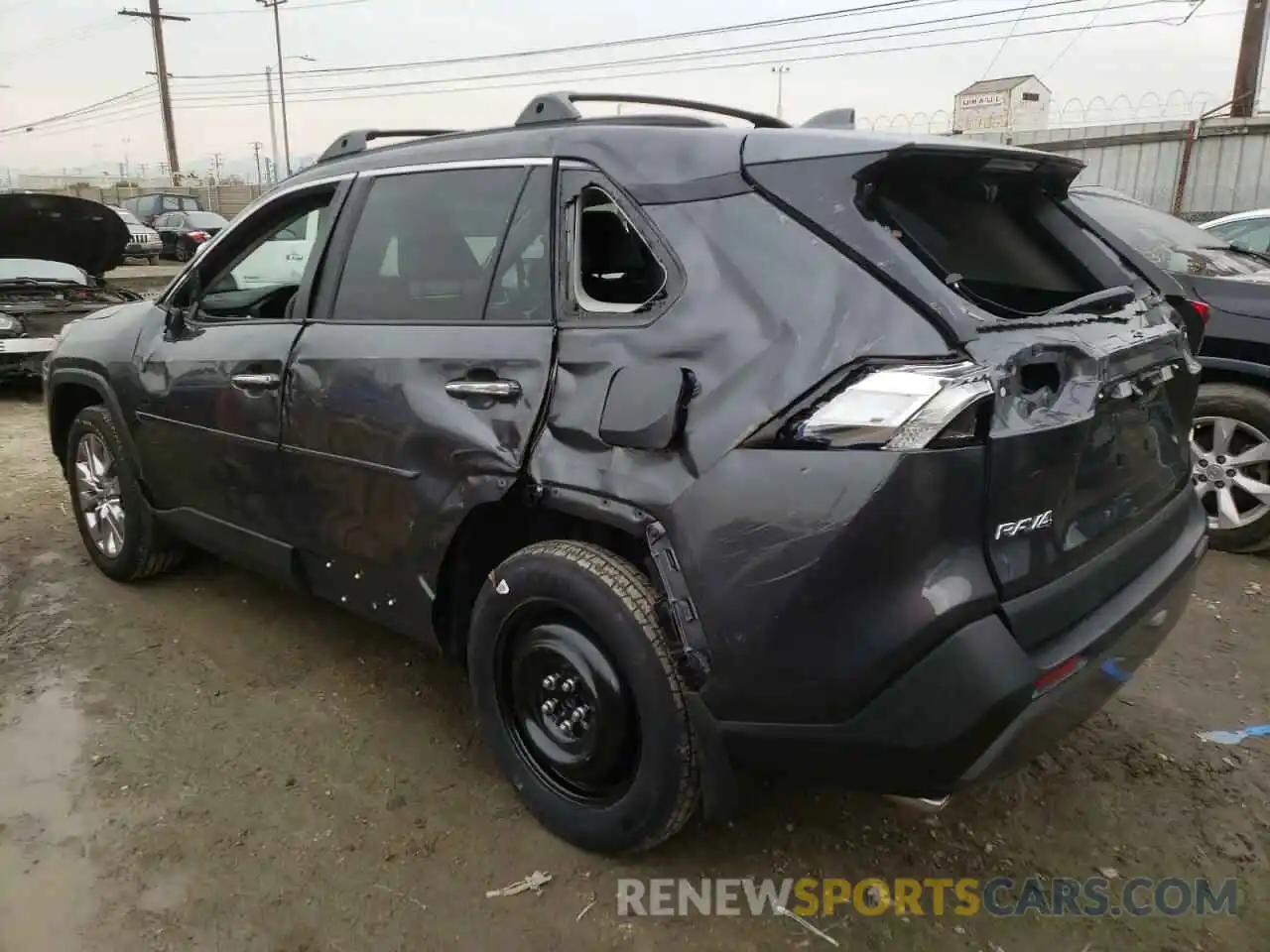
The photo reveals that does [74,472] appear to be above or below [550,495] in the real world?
below

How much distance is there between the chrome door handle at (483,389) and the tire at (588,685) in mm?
408

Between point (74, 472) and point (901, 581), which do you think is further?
point (74, 472)

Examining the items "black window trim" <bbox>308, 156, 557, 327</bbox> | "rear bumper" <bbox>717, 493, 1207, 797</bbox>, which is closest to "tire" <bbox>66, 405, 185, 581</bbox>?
"black window trim" <bbox>308, 156, 557, 327</bbox>

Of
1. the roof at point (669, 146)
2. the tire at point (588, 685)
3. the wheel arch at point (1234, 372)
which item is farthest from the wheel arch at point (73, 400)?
the wheel arch at point (1234, 372)

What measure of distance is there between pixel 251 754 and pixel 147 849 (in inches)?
18.9

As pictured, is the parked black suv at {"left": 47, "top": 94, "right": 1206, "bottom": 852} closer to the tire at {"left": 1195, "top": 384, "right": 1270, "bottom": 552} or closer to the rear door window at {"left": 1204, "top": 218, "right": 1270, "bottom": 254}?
the tire at {"left": 1195, "top": 384, "right": 1270, "bottom": 552}

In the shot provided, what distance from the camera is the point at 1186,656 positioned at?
3.66 meters

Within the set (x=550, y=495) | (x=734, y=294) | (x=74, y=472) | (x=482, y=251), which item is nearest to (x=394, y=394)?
(x=482, y=251)

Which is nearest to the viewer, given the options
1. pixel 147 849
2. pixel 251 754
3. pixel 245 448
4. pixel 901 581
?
pixel 901 581

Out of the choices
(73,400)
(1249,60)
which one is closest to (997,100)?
(1249,60)

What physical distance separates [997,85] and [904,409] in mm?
40778

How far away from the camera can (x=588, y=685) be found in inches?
90.7

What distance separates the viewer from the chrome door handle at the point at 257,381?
3115 millimetres

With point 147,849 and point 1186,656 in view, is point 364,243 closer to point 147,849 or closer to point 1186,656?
point 147,849
